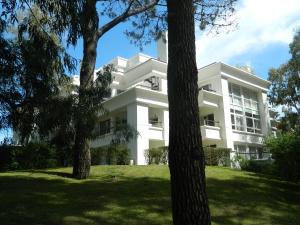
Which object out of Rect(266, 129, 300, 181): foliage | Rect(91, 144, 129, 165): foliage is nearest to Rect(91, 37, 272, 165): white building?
Rect(91, 144, 129, 165): foliage

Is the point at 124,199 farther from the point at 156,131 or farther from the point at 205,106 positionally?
the point at 205,106

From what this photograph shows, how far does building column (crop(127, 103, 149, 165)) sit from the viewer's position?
1086 inches

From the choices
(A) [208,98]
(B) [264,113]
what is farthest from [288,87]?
(A) [208,98]

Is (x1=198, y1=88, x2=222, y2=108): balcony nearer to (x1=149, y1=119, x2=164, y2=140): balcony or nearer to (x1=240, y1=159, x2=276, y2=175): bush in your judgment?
(x1=149, y1=119, x2=164, y2=140): balcony

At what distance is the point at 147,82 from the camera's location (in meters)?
33.4

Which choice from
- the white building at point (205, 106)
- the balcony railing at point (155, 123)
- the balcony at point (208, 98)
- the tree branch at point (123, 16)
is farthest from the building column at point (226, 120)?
the tree branch at point (123, 16)

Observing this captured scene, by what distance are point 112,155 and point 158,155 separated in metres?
3.02

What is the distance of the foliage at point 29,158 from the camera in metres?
22.6

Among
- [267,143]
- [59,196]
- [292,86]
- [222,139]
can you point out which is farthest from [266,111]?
[59,196]

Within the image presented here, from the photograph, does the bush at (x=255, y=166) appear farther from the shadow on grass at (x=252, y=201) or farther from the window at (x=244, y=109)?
the window at (x=244, y=109)

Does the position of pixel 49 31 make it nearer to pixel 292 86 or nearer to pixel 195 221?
pixel 195 221

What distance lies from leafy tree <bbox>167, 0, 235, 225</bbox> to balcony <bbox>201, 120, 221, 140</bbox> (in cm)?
2496

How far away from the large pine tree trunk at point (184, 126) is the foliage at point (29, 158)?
671 inches

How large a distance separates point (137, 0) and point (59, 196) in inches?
412
